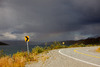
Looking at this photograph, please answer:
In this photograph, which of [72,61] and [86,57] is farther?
[86,57]

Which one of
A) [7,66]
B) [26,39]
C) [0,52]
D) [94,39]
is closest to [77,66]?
[7,66]

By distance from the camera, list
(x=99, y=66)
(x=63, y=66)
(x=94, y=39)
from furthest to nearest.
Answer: (x=94, y=39), (x=63, y=66), (x=99, y=66)

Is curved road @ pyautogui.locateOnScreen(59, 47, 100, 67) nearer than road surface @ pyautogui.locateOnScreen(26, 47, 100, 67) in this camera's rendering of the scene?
No

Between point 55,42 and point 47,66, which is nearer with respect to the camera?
point 47,66

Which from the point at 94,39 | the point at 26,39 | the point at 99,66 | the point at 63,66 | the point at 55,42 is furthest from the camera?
the point at 94,39

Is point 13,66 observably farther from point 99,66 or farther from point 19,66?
point 99,66

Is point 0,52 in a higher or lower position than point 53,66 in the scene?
higher

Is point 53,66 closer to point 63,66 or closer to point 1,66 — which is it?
point 63,66

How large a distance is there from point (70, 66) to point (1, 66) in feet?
15.7

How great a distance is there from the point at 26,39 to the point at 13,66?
534 centimetres

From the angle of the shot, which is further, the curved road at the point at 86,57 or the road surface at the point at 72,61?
the curved road at the point at 86,57

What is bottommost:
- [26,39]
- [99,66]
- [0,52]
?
[99,66]

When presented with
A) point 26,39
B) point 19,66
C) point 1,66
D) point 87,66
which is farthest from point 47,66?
point 26,39

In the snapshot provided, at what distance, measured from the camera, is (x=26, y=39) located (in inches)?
518
